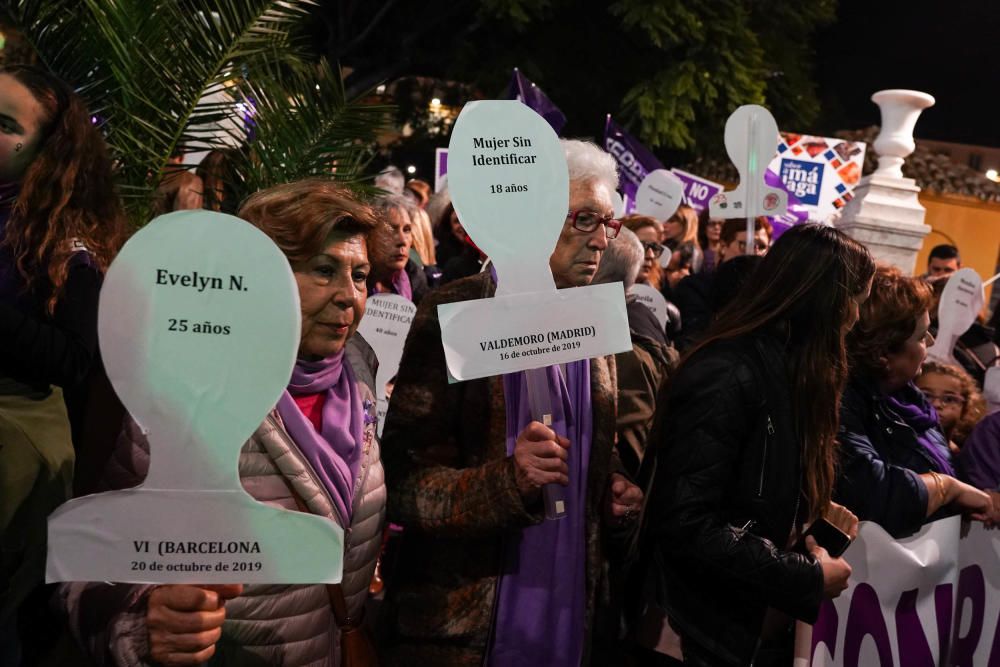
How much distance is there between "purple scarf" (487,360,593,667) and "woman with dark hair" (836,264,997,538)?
1.01 m

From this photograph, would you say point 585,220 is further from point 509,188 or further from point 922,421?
point 922,421

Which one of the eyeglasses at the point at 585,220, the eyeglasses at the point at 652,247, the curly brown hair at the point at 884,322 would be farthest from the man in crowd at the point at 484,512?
the eyeglasses at the point at 652,247

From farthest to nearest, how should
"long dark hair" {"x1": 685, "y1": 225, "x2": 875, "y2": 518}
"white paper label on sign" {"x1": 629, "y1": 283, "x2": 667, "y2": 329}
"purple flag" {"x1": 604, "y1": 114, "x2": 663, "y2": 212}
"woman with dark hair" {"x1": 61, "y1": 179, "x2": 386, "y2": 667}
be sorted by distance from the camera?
"purple flag" {"x1": 604, "y1": 114, "x2": 663, "y2": 212}
"white paper label on sign" {"x1": 629, "y1": 283, "x2": 667, "y2": 329}
"long dark hair" {"x1": 685, "y1": 225, "x2": 875, "y2": 518}
"woman with dark hair" {"x1": 61, "y1": 179, "x2": 386, "y2": 667}

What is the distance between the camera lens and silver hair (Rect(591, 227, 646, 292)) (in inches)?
128

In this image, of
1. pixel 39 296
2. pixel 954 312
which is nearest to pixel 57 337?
pixel 39 296

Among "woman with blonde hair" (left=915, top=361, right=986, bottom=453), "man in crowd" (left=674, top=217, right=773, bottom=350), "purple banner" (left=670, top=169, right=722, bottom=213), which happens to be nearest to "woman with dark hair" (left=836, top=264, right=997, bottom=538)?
"woman with blonde hair" (left=915, top=361, right=986, bottom=453)

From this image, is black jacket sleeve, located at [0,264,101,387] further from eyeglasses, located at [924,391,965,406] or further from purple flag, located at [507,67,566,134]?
eyeglasses, located at [924,391,965,406]

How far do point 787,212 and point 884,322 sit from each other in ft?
23.5

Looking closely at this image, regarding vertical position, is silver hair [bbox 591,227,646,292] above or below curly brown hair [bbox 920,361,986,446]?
above

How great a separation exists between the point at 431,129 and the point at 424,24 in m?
1.93

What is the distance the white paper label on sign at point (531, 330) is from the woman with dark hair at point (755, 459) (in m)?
0.46

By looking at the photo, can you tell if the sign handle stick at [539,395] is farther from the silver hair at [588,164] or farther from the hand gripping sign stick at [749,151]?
the hand gripping sign stick at [749,151]

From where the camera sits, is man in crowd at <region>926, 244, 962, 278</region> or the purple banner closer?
man in crowd at <region>926, 244, 962, 278</region>

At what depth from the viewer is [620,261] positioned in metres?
3.27
